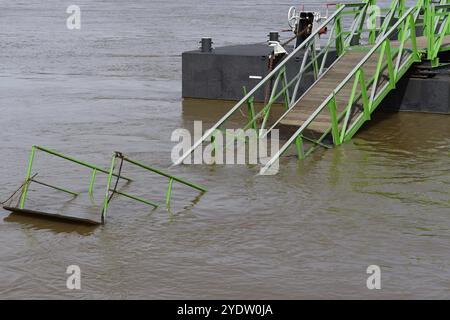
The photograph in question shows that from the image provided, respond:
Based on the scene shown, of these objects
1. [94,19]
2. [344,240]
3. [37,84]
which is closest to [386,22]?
[344,240]

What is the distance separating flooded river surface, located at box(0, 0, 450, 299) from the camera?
9227mm

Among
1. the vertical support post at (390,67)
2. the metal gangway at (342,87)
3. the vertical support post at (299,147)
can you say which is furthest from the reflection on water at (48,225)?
the vertical support post at (390,67)

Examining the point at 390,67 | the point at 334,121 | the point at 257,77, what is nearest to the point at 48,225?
the point at 334,121

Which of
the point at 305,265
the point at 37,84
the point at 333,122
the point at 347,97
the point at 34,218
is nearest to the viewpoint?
the point at 305,265

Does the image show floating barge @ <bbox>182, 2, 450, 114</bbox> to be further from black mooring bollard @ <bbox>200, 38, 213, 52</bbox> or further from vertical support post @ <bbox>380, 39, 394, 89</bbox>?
vertical support post @ <bbox>380, 39, 394, 89</bbox>

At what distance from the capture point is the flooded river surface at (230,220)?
9227 millimetres

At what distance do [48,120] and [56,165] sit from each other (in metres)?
4.69

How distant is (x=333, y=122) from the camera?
1545 centimetres

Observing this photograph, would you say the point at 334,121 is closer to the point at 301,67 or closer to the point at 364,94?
the point at 364,94

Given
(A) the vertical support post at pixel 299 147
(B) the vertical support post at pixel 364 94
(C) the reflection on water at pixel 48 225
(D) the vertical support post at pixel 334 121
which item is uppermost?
(B) the vertical support post at pixel 364 94

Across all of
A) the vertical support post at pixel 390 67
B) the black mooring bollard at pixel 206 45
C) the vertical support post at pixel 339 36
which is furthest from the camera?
the black mooring bollard at pixel 206 45

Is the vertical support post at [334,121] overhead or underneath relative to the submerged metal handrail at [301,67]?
underneath

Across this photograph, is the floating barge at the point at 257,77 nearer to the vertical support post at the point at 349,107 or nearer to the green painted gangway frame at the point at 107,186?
the vertical support post at the point at 349,107

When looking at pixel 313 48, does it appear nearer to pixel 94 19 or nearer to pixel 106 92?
pixel 106 92
